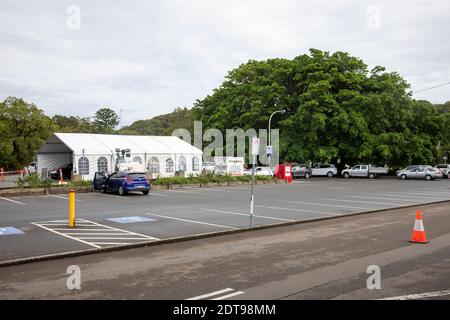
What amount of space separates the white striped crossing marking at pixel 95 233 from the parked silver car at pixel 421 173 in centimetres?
4042

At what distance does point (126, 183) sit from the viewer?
2486 centimetres

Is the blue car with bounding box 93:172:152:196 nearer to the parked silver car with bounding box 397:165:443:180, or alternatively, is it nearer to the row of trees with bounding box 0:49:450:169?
the row of trees with bounding box 0:49:450:169

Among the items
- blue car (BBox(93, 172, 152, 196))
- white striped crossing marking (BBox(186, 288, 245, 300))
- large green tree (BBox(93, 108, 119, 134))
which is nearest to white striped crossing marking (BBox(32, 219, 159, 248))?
white striped crossing marking (BBox(186, 288, 245, 300))

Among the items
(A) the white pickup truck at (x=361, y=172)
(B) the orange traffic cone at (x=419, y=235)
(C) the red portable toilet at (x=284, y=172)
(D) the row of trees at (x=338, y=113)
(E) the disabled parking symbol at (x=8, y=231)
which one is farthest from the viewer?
(A) the white pickup truck at (x=361, y=172)

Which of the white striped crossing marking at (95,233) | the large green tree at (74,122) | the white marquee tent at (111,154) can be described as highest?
the large green tree at (74,122)

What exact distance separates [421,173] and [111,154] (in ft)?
105

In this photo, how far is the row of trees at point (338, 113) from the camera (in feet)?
156

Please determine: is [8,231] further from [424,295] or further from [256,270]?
[424,295]

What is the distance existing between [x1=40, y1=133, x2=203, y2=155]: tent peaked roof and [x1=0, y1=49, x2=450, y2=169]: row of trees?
14066mm

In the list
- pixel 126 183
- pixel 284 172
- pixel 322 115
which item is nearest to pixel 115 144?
pixel 126 183

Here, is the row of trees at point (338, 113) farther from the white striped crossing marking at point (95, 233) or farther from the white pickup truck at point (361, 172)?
the white striped crossing marking at point (95, 233)

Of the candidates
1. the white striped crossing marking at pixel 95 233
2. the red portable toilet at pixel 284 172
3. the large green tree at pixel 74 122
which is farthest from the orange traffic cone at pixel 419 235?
the large green tree at pixel 74 122

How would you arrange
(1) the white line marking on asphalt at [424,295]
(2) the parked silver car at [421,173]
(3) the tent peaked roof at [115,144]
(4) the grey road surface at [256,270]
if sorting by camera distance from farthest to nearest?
(2) the parked silver car at [421,173] < (3) the tent peaked roof at [115,144] < (4) the grey road surface at [256,270] < (1) the white line marking on asphalt at [424,295]

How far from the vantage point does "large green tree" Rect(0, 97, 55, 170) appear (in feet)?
183
